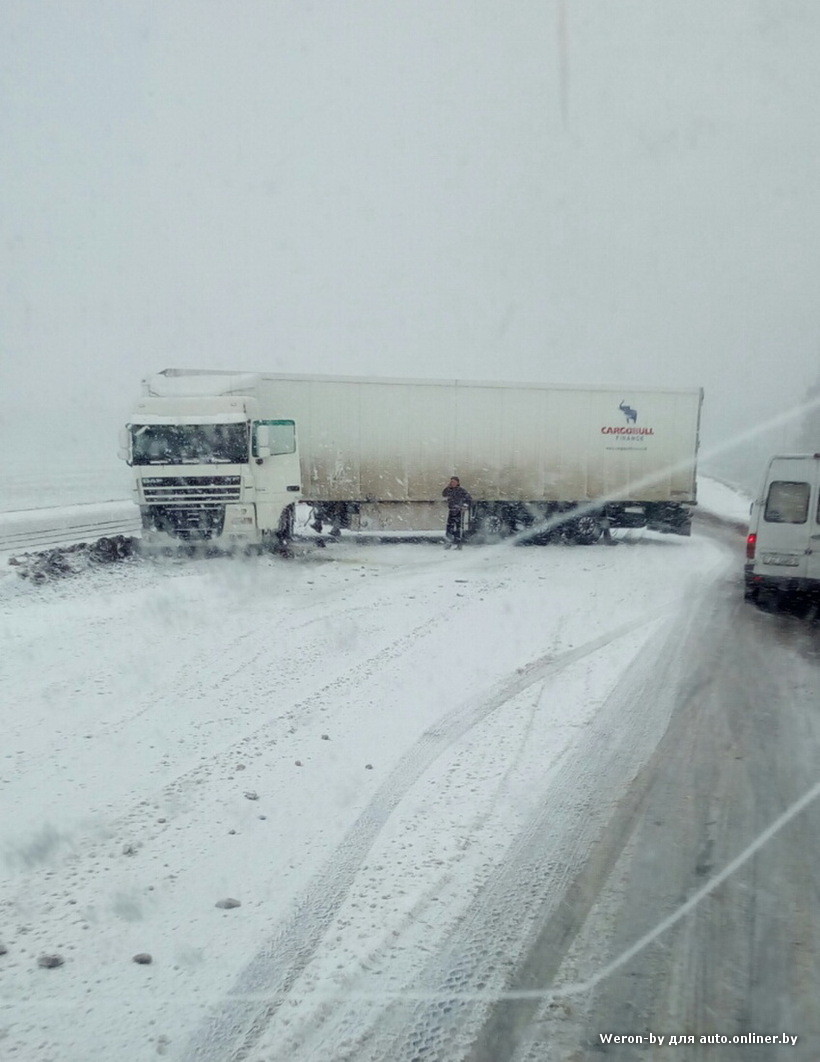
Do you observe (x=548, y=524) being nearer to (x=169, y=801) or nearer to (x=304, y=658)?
(x=304, y=658)

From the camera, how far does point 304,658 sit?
823 centimetres

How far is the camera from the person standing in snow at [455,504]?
56.7 ft

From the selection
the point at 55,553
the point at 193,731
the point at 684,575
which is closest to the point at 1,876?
the point at 193,731

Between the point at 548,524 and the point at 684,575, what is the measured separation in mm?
4989

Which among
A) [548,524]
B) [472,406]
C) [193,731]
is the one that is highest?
[472,406]

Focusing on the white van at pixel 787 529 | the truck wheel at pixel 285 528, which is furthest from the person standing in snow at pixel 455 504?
the white van at pixel 787 529

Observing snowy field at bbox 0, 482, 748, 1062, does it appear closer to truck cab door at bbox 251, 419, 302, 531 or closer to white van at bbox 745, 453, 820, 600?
white van at bbox 745, 453, 820, 600

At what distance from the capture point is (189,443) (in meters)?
14.2

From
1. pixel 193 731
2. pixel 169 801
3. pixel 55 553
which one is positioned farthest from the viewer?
pixel 55 553

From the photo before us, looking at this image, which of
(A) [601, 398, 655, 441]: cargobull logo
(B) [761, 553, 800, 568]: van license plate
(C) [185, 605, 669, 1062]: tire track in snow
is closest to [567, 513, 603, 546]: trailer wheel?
(A) [601, 398, 655, 441]: cargobull logo

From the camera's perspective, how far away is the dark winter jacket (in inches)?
681

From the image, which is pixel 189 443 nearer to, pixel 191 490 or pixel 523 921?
pixel 191 490

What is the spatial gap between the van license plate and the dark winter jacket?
752 cm

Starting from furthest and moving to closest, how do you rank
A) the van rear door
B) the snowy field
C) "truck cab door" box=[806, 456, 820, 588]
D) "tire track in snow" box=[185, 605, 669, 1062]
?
the van rear door, "truck cab door" box=[806, 456, 820, 588], the snowy field, "tire track in snow" box=[185, 605, 669, 1062]
